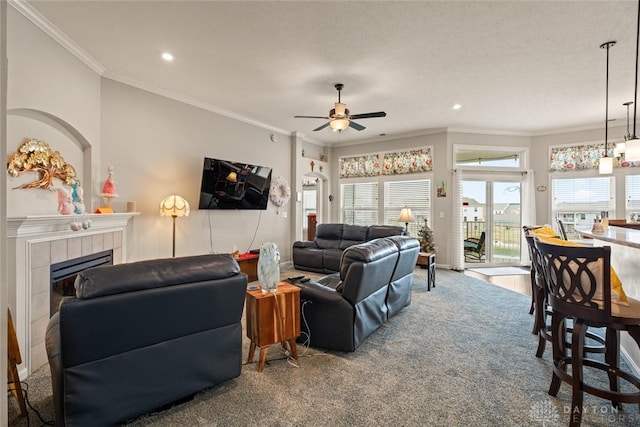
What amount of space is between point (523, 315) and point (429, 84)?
10.6 feet

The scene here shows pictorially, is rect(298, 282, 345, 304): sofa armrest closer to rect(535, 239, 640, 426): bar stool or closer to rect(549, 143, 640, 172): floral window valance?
rect(535, 239, 640, 426): bar stool

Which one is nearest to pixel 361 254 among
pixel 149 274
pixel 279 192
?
pixel 149 274

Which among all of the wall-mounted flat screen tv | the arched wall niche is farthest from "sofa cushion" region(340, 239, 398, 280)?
the wall-mounted flat screen tv

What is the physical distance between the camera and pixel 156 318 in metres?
1.75

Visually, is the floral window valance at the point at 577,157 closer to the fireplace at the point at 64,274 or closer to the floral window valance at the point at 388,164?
the floral window valance at the point at 388,164

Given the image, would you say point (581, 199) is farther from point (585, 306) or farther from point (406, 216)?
point (585, 306)

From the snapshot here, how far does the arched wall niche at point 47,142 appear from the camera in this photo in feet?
8.47

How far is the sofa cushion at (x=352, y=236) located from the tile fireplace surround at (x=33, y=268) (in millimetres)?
4402

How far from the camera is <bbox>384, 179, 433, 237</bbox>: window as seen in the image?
685cm

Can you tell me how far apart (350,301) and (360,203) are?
540 centimetres

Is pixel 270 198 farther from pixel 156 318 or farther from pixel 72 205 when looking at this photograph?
pixel 156 318

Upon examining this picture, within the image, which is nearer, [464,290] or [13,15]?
[13,15]

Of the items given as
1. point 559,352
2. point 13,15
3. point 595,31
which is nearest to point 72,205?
point 13,15

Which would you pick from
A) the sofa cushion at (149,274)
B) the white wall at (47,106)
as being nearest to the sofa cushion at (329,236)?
the white wall at (47,106)
